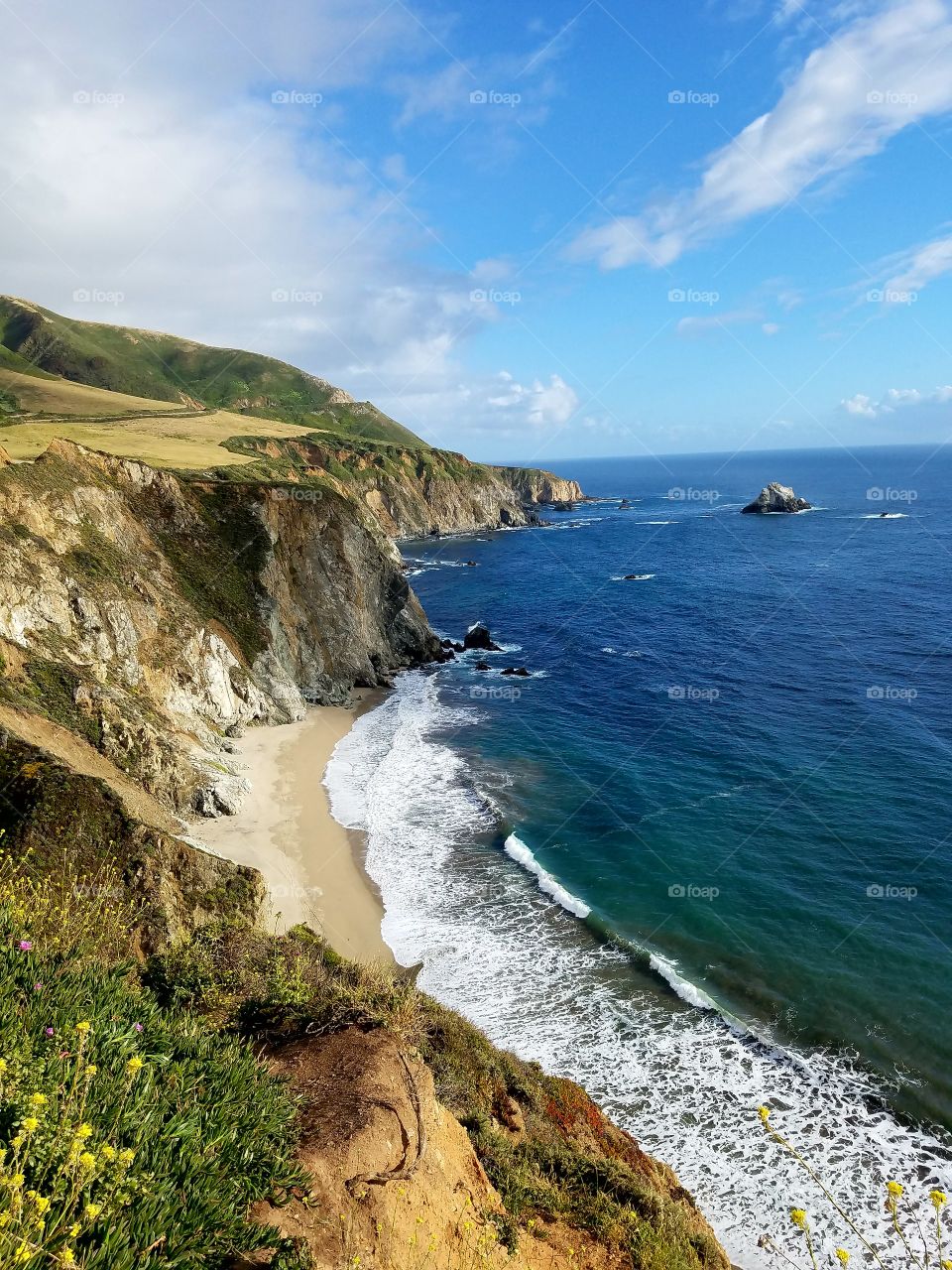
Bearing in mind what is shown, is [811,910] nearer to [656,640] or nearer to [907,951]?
[907,951]

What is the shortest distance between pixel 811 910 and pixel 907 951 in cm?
291

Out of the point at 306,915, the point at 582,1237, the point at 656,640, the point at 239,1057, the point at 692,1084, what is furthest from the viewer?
the point at 656,640

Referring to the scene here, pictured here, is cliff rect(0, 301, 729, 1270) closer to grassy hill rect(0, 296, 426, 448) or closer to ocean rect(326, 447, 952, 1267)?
ocean rect(326, 447, 952, 1267)

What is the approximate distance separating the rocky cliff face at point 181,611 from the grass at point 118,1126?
17.1m

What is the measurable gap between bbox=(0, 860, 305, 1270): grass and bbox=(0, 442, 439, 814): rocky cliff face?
56.2 ft

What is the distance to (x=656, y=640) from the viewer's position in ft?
184

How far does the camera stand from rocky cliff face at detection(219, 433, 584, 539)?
351ft

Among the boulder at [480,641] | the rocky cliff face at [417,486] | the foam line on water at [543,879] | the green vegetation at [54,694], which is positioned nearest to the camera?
the green vegetation at [54,694]

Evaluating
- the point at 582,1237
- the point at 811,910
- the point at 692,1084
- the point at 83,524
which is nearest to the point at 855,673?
the point at 811,910

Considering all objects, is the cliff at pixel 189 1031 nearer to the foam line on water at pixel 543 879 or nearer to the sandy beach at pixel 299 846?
the sandy beach at pixel 299 846

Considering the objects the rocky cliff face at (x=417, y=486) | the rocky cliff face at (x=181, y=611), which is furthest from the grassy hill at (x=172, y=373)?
the rocky cliff face at (x=181, y=611)

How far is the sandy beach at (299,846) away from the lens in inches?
911

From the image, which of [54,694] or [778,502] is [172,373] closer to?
[778,502]

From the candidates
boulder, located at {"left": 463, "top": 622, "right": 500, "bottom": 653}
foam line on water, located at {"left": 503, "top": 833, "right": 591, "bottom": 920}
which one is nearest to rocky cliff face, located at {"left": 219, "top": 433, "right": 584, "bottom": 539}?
boulder, located at {"left": 463, "top": 622, "right": 500, "bottom": 653}
